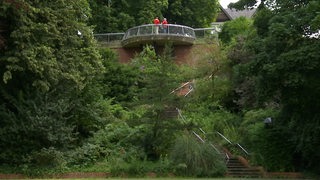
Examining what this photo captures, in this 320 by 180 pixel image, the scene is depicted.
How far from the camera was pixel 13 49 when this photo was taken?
70.6 ft

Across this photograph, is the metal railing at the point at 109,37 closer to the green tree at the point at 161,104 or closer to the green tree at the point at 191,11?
the green tree at the point at 191,11

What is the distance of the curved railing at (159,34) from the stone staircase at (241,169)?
60.1 feet

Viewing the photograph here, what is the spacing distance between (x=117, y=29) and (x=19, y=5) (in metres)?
24.3

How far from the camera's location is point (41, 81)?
21.6 meters

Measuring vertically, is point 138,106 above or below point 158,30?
below

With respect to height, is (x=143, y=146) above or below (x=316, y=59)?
below

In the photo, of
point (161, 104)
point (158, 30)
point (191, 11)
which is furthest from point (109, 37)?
point (161, 104)

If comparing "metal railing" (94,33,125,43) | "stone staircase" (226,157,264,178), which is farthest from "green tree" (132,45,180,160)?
"metal railing" (94,33,125,43)

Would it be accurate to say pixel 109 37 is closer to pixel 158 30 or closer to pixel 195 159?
pixel 158 30

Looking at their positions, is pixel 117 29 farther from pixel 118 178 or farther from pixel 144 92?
pixel 118 178

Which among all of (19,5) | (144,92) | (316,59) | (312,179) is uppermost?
(19,5)

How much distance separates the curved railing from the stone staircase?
60.1 ft

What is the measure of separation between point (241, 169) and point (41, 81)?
9.48m

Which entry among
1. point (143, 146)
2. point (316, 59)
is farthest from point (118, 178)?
point (316, 59)
